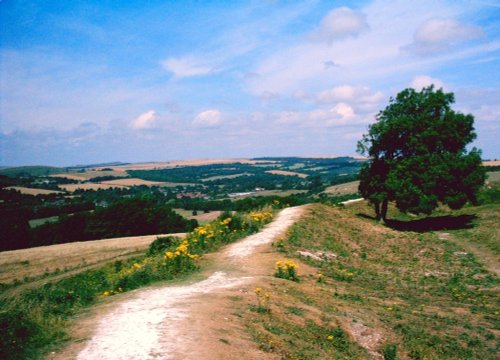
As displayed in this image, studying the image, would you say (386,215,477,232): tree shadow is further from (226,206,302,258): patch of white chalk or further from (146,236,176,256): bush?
(146,236,176,256): bush

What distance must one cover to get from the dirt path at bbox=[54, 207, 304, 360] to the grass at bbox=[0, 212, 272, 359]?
2.24ft

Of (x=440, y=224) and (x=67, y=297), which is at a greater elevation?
(x=67, y=297)

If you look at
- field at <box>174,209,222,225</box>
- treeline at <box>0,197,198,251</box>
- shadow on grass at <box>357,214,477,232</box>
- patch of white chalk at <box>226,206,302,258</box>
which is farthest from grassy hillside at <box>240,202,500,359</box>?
treeline at <box>0,197,198,251</box>

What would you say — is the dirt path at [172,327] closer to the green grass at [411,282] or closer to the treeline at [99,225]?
the green grass at [411,282]

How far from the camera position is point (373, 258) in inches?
815

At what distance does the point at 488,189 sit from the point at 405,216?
52.7 ft

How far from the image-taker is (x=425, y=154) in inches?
1094

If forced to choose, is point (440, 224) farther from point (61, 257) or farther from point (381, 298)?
point (61, 257)

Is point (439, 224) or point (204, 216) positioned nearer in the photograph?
point (439, 224)

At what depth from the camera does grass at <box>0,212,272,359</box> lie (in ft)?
22.1

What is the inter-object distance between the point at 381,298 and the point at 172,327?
8.55 m

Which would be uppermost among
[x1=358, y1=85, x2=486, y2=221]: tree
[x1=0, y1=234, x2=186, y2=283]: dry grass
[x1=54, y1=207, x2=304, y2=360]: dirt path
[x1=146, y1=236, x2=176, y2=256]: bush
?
[x1=358, y1=85, x2=486, y2=221]: tree

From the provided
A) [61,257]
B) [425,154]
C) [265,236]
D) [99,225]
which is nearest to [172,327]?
[265,236]

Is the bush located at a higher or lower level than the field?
higher
